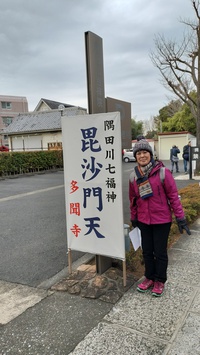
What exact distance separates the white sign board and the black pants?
0.84 feet

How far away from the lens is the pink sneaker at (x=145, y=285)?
2.92 meters

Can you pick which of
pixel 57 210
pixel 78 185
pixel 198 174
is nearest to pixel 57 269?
pixel 78 185

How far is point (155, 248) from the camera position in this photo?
2.86 m

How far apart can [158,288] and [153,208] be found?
0.84 metres

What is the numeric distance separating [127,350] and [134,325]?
12.2 inches

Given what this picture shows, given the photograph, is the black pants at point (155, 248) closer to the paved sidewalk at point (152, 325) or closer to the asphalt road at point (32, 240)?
the paved sidewalk at point (152, 325)

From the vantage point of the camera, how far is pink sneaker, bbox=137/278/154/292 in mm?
2919

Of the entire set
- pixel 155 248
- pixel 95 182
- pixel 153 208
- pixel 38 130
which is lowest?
pixel 155 248

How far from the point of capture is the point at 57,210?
7.10 metres

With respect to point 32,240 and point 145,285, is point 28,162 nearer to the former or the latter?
point 32,240

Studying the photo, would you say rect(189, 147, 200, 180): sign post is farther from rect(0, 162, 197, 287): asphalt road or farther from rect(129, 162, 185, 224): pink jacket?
rect(129, 162, 185, 224): pink jacket

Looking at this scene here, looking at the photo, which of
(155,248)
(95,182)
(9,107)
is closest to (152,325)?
(155,248)

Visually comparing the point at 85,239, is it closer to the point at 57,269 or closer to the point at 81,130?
the point at 57,269

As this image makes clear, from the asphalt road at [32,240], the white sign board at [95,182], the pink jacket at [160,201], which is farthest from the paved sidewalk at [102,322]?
the pink jacket at [160,201]
